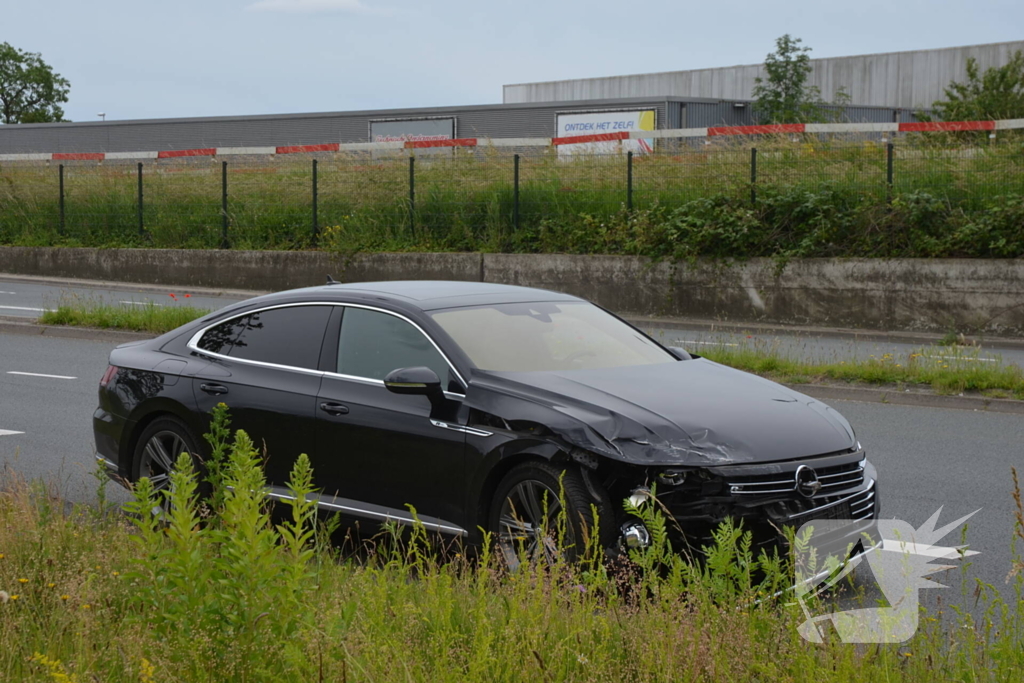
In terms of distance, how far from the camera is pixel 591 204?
22703 millimetres

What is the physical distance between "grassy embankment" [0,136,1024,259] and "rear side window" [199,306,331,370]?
1364cm

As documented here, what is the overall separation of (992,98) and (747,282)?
105 ft

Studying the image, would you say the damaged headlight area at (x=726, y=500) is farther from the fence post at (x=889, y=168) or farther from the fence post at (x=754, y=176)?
the fence post at (x=754, y=176)

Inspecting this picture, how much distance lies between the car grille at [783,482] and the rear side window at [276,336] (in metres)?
2.64

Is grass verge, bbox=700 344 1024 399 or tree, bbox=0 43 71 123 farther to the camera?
tree, bbox=0 43 71 123

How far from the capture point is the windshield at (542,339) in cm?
630

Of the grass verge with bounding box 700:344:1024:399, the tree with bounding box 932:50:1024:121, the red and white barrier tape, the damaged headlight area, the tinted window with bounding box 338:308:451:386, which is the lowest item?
the grass verge with bounding box 700:344:1024:399

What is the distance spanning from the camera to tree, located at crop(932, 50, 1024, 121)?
1772 inches

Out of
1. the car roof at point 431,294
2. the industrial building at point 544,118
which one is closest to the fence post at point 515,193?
the industrial building at point 544,118

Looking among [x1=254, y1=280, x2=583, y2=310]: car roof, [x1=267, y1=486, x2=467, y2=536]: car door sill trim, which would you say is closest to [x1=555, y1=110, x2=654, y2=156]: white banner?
[x1=254, y1=280, x2=583, y2=310]: car roof

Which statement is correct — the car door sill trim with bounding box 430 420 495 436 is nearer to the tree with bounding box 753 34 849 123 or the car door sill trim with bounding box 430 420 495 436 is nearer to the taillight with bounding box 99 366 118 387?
the taillight with bounding box 99 366 118 387

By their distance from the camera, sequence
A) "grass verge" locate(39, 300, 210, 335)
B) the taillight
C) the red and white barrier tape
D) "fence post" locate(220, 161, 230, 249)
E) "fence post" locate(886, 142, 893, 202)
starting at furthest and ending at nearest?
"fence post" locate(220, 161, 230, 249) < the red and white barrier tape < "fence post" locate(886, 142, 893, 202) < "grass verge" locate(39, 300, 210, 335) < the taillight

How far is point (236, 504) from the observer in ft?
11.9

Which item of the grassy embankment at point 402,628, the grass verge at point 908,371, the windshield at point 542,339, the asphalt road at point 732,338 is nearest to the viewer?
the grassy embankment at point 402,628
